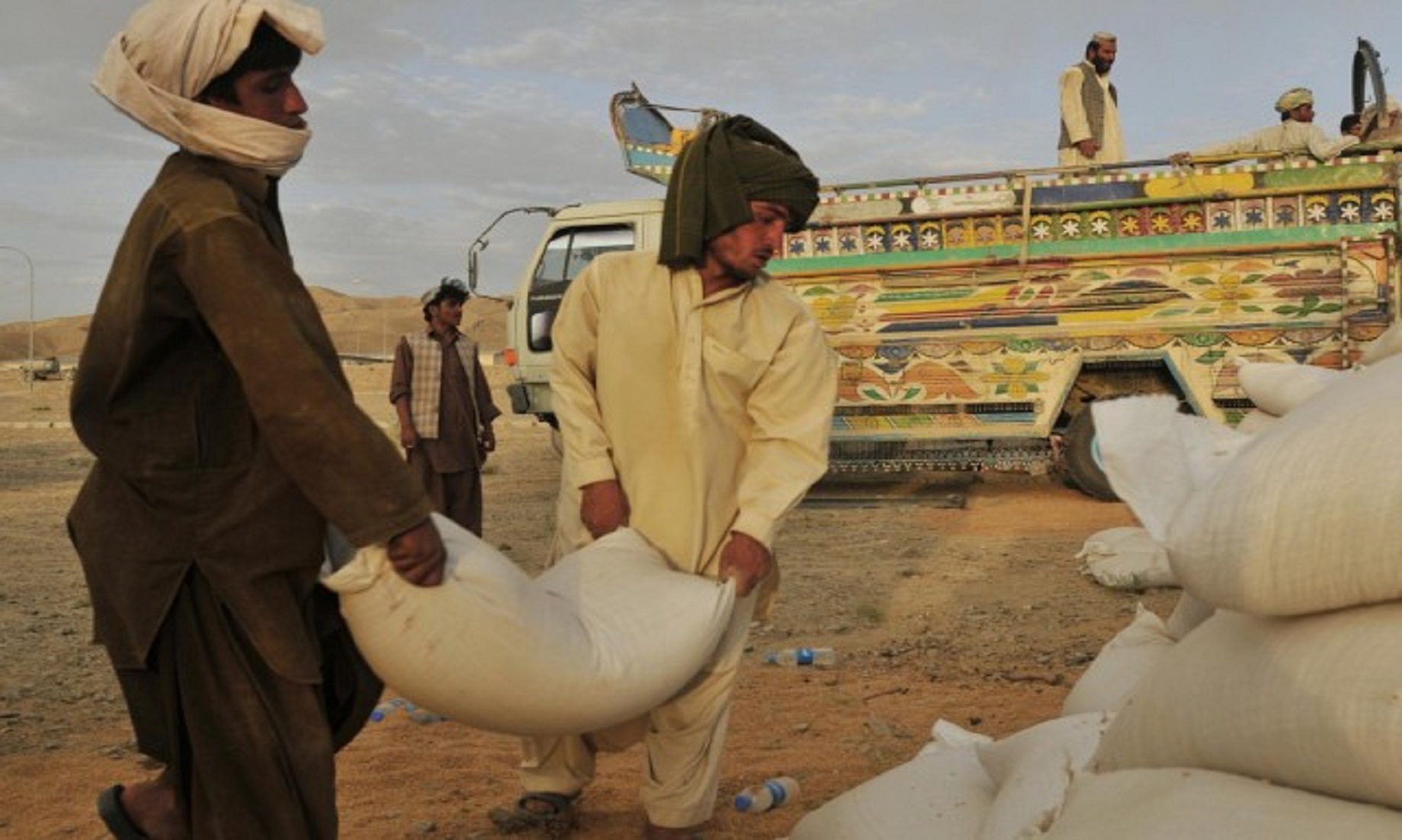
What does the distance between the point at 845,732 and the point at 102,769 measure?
2.08 m

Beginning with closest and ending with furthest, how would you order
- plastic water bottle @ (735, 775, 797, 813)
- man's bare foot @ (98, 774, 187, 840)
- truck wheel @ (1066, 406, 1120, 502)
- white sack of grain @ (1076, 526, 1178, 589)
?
1. man's bare foot @ (98, 774, 187, 840)
2. plastic water bottle @ (735, 775, 797, 813)
3. white sack of grain @ (1076, 526, 1178, 589)
4. truck wheel @ (1066, 406, 1120, 502)

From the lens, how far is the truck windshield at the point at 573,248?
9.31m

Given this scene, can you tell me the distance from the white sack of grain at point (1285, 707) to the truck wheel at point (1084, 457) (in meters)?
6.77

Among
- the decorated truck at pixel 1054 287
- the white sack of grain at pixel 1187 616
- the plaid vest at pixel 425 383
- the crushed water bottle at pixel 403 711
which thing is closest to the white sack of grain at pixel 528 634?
the white sack of grain at pixel 1187 616

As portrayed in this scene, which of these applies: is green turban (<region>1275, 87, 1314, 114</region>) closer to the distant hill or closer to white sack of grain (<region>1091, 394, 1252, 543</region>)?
white sack of grain (<region>1091, 394, 1252, 543</region>)

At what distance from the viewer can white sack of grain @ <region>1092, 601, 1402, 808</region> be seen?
1.66 m

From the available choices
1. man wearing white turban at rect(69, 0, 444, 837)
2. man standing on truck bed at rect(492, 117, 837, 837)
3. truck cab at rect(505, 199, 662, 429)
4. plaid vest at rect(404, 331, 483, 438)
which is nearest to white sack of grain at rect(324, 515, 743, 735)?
man wearing white turban at rect(69, 0, 444, 837)

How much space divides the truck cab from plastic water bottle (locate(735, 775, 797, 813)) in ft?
20.4

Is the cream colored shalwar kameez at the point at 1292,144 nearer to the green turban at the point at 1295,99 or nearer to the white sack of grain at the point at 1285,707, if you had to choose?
the green turban at the point at 1295,99

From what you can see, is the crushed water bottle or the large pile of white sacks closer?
the large pile of white sacks

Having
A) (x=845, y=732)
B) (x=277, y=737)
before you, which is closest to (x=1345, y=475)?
(x=277, y=737)

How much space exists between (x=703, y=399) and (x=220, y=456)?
1.12m

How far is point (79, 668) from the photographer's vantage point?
4.79 meters

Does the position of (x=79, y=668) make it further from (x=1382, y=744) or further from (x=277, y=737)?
(x=1382, y=744)
